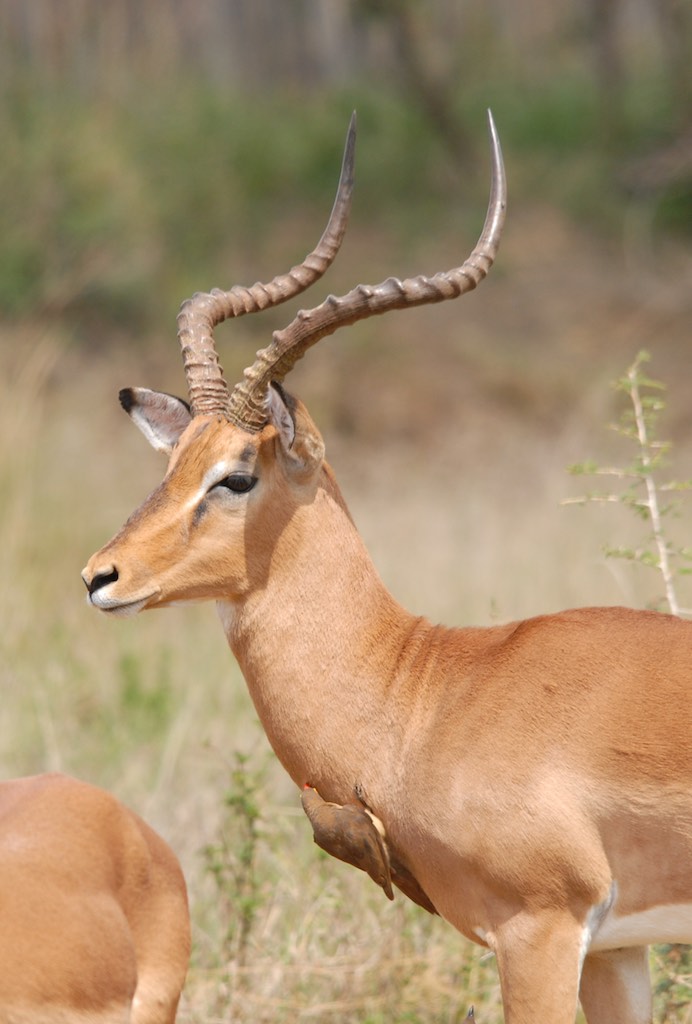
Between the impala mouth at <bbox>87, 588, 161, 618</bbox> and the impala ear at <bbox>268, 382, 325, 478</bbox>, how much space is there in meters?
0.51

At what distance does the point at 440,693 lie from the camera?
403 cm

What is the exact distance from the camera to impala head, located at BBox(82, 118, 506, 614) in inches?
157

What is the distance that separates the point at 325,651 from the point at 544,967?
101cm

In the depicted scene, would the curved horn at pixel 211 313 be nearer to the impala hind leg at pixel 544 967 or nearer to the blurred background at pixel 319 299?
the impala hind leg at pixel 544 967

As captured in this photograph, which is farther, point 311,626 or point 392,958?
point 392,958

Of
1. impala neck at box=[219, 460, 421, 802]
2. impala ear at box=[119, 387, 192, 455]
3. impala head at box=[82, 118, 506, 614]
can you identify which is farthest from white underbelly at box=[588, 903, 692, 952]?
impala ear at box=[119, 387, 192, 455]

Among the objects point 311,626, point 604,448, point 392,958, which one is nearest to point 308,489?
point 311,626

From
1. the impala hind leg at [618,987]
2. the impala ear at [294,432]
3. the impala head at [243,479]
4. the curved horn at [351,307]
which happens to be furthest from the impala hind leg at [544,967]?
the curved horn at [351,307]

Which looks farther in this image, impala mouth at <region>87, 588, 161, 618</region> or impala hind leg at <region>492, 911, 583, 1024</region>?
impala mouth at <region>87, 588, 161, 618</region>

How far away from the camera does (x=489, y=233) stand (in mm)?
4164

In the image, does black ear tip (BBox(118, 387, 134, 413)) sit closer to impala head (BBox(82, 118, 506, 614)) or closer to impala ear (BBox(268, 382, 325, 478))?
impala head (BBox(82, 118, 506, 614))

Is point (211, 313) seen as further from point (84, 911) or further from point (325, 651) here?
point (84, 911)

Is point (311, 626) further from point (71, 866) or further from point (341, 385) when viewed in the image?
point (341, 385)

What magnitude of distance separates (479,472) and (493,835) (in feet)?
41.2
